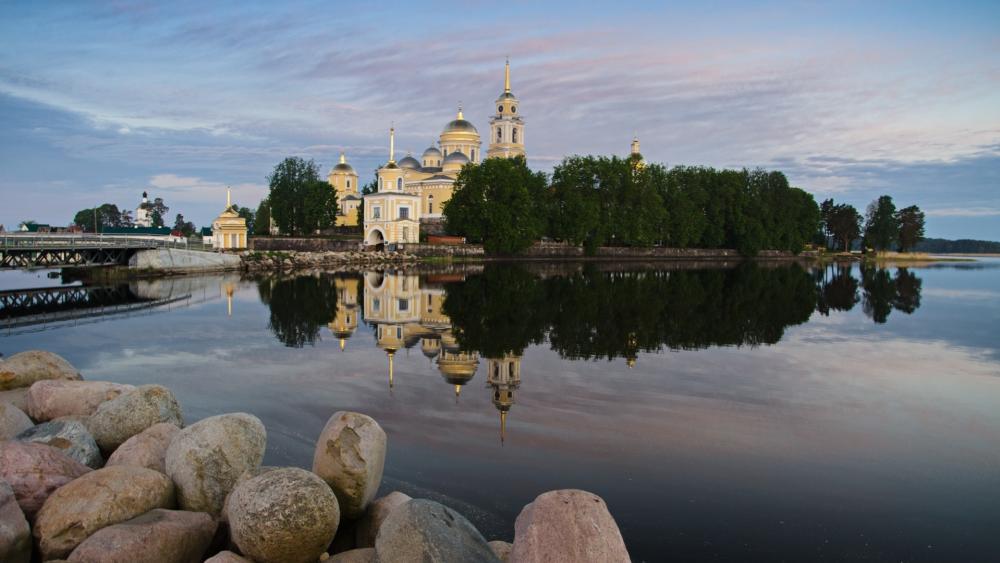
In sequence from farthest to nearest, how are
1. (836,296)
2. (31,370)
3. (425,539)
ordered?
(836,296), (31,370), (425,539)

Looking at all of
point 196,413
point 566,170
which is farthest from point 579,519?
point 566,170

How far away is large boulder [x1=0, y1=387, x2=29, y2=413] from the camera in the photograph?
1059 centimetres

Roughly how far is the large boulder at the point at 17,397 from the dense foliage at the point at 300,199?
257ft

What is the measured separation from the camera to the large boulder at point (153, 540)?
6051 mm

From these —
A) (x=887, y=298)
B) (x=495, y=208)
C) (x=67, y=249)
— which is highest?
(x=495, y=208)

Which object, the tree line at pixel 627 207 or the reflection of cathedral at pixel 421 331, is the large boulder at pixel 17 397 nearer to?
the reflection of cathedral at pixel 421 331

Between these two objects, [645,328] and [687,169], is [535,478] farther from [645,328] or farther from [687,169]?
[687,169]

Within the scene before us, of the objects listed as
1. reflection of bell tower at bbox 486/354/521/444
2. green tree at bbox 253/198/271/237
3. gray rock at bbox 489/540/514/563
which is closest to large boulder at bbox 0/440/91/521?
gray rock at bbox 489/540/514/563

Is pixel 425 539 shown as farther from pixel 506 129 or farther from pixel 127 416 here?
pixel 506 129

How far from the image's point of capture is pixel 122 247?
145 ft

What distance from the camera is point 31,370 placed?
1234cm

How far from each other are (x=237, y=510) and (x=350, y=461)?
3.46 feet

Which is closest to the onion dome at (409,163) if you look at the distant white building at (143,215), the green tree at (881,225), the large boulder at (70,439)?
the distant white building at (143,215)

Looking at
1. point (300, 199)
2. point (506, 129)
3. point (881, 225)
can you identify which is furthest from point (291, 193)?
point (881, 225)
